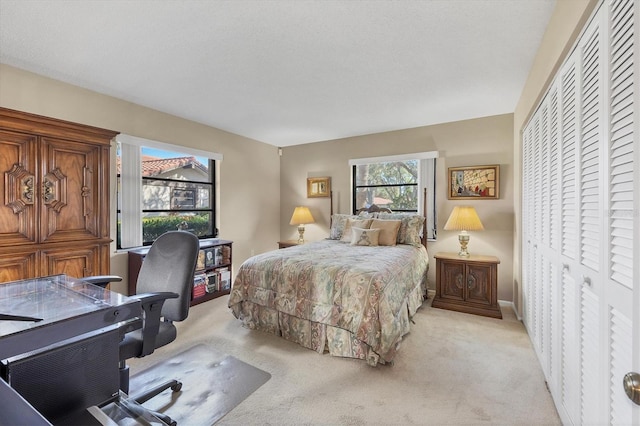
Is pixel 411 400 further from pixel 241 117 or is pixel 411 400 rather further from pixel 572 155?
pixel 241 117

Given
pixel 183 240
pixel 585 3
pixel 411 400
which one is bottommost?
pixel 411 400

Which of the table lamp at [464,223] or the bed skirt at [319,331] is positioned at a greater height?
the table lamp at [464,223]

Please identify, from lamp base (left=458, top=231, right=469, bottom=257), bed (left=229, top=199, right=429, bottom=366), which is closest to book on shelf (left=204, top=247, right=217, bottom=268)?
bed (left=229, top=199, right=429, bottom=366)

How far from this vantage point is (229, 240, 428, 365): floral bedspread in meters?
2.25

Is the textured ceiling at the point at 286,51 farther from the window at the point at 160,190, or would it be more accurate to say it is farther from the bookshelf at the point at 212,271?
the bookshelf at the point at 212,271

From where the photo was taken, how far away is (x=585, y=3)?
1245 mm

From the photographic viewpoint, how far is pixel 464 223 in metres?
3.54

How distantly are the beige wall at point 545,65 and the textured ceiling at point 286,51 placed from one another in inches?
4.8

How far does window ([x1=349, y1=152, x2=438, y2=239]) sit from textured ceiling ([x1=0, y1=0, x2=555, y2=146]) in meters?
0.96

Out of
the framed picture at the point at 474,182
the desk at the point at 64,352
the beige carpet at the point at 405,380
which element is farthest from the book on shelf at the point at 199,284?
the framed picture at the point at 474,182

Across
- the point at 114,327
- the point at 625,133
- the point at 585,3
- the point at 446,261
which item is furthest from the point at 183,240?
the point at 446,261

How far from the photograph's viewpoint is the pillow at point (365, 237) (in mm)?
3764

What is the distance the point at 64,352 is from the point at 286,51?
225cm

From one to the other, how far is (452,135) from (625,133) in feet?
10.9
